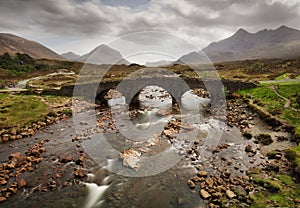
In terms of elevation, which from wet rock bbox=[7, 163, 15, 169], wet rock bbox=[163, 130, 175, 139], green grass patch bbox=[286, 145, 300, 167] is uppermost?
green grass patch bbox=[286, 145, 300, 167]

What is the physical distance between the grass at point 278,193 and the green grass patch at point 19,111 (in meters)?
24.0

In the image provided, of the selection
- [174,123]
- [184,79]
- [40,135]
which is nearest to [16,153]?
[40,135]

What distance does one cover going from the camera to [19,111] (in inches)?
1068

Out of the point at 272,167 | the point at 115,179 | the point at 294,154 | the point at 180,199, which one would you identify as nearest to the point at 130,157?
the point at 115,179

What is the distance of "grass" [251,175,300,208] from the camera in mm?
10526

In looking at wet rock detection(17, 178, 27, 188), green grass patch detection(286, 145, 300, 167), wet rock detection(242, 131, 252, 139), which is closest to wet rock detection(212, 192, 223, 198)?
green grass patch detection(286, 145, 300, 167)

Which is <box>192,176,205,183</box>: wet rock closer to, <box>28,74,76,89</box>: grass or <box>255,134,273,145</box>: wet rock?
<box>255,134,273,145</box>: wet rock

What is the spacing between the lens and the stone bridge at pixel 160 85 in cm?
3383

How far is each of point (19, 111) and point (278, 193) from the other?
29.3 meters

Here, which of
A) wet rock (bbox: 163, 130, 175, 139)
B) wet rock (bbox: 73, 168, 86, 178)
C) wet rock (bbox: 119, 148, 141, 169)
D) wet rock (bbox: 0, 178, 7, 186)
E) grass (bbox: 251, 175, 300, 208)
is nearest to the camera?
grass (bbox: 251, 175, 300, 208)

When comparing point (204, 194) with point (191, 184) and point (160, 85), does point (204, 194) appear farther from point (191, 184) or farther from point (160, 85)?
point (160, 85)

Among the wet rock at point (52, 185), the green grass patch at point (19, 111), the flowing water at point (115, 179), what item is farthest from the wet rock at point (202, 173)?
the green grass patch at point (19, 111)

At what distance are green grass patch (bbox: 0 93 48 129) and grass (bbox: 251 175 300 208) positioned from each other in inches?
943

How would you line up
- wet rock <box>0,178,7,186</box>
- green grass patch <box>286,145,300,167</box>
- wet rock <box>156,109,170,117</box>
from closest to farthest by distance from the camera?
wet rock <box>0,178,7,186</box>
green grass patch <box>286,145,300,167</box>
wet rock <box>156,109,170,117</box>
